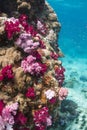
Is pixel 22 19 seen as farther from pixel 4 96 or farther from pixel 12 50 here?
pixel 4 96

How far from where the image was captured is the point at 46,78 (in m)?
9.75

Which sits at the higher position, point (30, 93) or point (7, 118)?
point (30, 93)

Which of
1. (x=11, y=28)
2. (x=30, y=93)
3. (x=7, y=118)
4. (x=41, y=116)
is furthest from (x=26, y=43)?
(x=7, y=118)

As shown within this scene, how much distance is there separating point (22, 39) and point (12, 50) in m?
0.55

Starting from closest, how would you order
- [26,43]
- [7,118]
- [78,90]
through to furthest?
[7,118] → [26,43] → [78,90]

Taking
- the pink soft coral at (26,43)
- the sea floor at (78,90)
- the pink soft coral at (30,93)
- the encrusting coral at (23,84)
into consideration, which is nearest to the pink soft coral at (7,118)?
the encrusting coral at (23,84)

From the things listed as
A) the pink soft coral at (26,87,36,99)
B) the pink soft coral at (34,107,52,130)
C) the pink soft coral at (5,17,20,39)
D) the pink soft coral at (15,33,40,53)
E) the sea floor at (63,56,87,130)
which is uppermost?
the pink soft coral at (5,17,20,39)

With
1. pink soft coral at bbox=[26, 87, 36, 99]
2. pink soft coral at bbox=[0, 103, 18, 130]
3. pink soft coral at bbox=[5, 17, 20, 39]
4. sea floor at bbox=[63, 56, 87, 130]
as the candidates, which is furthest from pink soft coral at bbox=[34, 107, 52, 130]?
sea floor at bbox=[63, 56, 87, 130]

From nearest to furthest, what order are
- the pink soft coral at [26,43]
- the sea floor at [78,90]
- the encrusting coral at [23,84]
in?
the encrusting coral at [23,84] < the pink soft coral at [26,43] < the sea floor at [78,90]

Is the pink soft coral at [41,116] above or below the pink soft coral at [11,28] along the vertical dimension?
below

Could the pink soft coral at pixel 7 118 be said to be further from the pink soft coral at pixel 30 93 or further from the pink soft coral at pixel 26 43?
the pink soft coral at pixel 26 43

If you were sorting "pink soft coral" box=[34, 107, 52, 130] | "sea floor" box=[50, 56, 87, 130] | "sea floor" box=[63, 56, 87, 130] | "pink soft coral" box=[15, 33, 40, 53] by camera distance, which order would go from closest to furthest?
"pink soft coral" box=[34, 107, 52, 130]
"pink soft coral" box=[15, 33, 40, 53]
"sea floor" box=[50, 56, 87, 130]
"sea floor" box=[63, 56, 87, 130]

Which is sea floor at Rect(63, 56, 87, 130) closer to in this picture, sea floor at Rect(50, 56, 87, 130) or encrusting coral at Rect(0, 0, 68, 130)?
sea floor at Rect(50, 56, 87, 130)

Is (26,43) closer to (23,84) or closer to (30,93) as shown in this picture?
(23,84)
